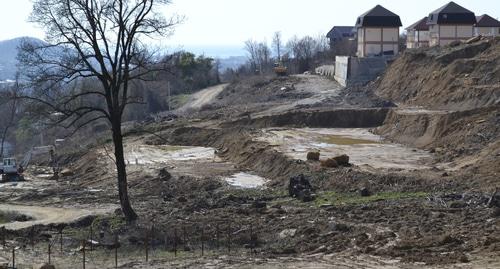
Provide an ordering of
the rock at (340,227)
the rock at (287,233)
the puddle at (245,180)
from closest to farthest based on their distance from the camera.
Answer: the rock at (340,227) → the rock at (287,233) → the puddle at (245,180)

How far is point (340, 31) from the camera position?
13575 centimetres

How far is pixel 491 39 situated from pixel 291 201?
35.6m

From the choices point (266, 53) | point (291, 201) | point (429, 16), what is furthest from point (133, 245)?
point (266, 53)

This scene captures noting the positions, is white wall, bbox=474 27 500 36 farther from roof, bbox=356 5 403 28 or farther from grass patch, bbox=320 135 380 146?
grass patch, bbox=320 135 380 146

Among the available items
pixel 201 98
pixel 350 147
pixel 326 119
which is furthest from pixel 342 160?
pixel 201 98

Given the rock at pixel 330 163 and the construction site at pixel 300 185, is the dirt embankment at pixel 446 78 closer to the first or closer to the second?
the construction site at pixel 300 185

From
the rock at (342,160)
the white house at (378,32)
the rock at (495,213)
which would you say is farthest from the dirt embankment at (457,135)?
the white house at (378,32)

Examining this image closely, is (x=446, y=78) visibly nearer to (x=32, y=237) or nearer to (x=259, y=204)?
(x=259, y=204)

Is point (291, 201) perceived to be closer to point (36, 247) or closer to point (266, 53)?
point (36, 247)

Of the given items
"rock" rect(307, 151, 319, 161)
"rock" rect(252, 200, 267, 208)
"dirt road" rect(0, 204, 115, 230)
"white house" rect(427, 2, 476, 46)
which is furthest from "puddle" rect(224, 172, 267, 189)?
"white house" rect(427, 2, 476, 46)

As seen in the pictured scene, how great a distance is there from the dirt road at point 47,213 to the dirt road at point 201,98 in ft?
134

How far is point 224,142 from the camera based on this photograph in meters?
51.0

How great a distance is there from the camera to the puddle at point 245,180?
119 feet

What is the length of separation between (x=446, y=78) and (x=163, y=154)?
66.0ft
